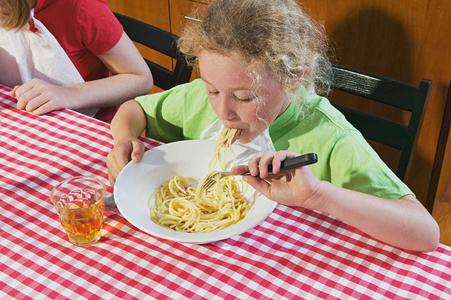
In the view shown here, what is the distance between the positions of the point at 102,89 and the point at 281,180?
87 centimetres

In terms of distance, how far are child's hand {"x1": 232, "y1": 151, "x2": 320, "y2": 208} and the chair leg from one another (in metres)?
1.24

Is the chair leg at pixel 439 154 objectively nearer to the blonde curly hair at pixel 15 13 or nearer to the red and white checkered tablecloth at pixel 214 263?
the red and white checkered tablecloth at pixel 214 263

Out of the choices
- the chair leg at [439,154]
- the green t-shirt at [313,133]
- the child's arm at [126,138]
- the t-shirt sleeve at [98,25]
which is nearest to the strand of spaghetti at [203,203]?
the child's arm at [126,138]

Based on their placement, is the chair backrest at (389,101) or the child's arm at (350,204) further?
the chair backrest at (389,101)

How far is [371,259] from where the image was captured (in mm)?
1056

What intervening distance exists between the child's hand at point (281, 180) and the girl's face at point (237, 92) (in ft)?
0.48

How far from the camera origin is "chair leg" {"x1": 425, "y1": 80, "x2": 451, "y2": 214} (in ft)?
6.97

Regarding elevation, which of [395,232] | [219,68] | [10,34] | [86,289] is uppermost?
[219,68]

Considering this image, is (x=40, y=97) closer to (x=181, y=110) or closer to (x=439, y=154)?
(x=181, y=110)

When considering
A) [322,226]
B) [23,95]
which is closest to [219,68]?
[322,226]

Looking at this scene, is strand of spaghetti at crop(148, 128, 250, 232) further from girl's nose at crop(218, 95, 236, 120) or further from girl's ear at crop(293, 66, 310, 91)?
girl's ear at crop(293, 66, 310, 91)

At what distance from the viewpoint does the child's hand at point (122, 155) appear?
129 centimetres

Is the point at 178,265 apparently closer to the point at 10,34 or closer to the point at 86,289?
the point at 86,289

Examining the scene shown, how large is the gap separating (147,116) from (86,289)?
2.39 ft
